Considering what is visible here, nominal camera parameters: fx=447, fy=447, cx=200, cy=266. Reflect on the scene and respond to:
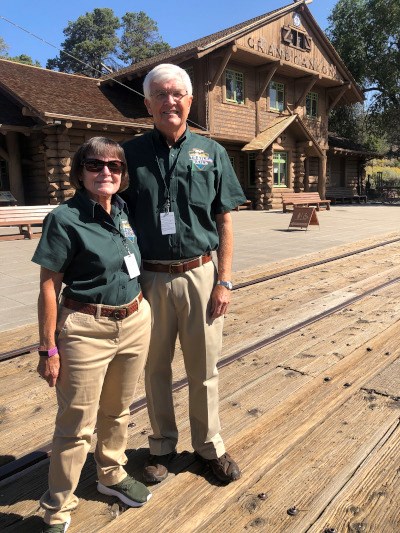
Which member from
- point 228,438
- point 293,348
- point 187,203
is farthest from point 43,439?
point 293,348

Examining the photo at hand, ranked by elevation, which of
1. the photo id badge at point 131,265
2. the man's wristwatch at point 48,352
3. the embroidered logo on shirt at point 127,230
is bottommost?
the man's wristwatch at point 48,352

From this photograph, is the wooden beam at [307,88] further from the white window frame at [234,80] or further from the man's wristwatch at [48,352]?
the man's wristwatch at [48,352]

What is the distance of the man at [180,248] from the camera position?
85.0 inches

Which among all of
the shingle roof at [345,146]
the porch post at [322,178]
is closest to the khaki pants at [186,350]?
the porch post at [322,178]

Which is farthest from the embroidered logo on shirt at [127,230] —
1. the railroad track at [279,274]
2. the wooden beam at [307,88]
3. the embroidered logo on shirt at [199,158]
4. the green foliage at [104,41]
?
the green foliage at [104,41]

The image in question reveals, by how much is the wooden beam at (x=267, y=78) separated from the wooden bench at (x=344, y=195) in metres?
8.68

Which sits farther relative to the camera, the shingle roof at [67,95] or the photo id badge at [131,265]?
the shingle roof at [67,95]

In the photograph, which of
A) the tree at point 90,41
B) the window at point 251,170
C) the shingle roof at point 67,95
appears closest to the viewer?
the shingle roof at point 67,95

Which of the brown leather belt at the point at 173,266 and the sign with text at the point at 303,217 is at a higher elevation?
the brown leather belt at the point at 173,266

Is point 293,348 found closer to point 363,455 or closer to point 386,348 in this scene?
point 386,348

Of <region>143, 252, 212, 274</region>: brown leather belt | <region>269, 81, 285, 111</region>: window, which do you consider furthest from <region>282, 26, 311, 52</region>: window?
<region>143, 252, 212, 274</region>: brown leather belt

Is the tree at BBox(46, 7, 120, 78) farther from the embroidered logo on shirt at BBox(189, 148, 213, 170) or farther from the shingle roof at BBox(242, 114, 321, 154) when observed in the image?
the embroidered logo on shirt at BBox(189, 148, 213, 170)

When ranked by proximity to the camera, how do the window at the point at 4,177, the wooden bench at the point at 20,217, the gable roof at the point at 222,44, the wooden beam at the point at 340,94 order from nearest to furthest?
the wooden bench at the point at 20,217
the window at the point at 4,177
the gable roof at the point at 222,44
the wooden beam at the point at 340,94

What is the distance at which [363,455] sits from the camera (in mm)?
2387
